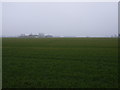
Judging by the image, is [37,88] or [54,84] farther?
[54,84]

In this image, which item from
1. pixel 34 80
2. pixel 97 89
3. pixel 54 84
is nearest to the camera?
pixel 97 89

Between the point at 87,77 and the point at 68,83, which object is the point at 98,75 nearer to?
the point at 87,77

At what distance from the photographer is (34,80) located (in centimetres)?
669

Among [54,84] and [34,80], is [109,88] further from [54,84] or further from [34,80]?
[34,80]

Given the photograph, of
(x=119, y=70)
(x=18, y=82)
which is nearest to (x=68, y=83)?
(x=18, y=82)

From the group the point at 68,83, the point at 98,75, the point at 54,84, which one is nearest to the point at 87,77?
the point at 98,75

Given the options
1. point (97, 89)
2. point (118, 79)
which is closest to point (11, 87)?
point (97, 89)

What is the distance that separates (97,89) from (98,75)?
6.38 feet

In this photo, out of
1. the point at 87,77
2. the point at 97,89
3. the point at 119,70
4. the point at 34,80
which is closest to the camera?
the point at 97,89

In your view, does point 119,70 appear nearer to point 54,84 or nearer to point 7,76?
point 54,84

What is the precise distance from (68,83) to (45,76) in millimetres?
1428

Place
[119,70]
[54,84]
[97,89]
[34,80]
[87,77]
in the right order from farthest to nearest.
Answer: [119,70] → [87,77] → [34,80] → [54,84] → [97,89]

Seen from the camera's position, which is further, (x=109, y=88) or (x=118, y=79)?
(x=118, y=79)

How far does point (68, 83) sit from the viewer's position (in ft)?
20.5
